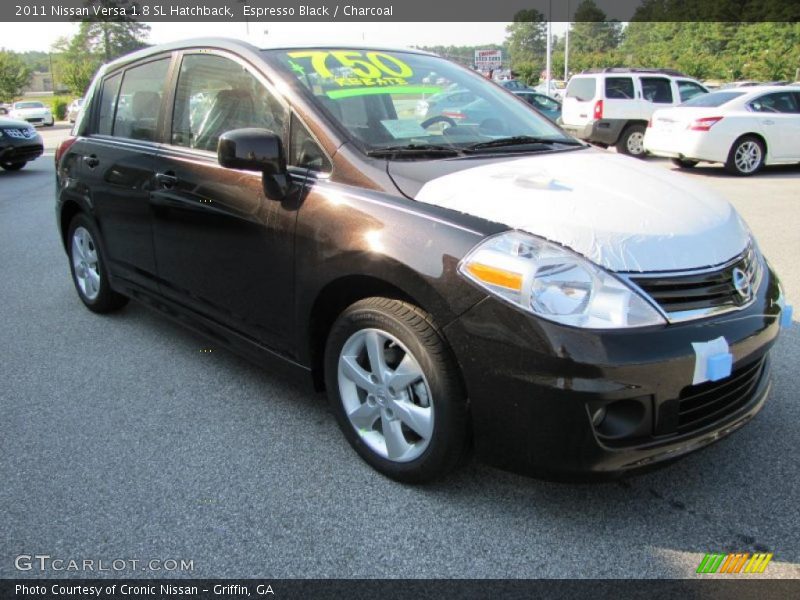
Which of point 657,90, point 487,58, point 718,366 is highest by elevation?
point 487,58

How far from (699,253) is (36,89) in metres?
137

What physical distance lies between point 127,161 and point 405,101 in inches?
65.8

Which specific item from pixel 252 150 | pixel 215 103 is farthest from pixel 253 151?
pixel 215 103

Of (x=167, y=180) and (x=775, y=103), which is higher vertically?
(x=775, y=103)

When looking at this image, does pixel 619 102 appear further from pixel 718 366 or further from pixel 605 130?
pixel 718 366

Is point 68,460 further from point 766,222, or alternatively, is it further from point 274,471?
point 766,222

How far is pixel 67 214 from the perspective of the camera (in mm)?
4684

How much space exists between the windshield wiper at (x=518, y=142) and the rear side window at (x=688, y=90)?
13.4m

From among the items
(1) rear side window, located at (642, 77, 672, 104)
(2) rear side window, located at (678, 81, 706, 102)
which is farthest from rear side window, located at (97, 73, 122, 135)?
(2) rear side window, located at (678, 81, 706, 102)

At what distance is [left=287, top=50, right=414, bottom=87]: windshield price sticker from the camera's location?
3004 mm

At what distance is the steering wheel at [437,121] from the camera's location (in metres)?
3.01

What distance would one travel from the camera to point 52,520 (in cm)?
241

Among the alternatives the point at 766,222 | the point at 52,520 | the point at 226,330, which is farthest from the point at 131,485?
the point at 766,222

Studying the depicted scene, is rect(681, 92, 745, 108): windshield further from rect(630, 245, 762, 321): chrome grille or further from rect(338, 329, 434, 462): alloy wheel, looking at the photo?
rect(338, 329, 434, 462): alloy wheel
